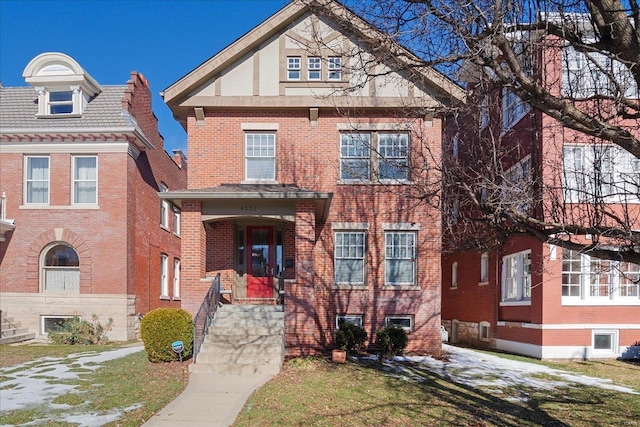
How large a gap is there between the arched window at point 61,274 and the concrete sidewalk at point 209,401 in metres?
9.64

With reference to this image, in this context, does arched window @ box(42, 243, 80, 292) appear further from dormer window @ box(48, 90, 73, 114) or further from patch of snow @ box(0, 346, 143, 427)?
dormer window @ box(48, 90, 73, 114)

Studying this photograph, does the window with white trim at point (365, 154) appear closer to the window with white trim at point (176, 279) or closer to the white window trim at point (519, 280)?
the white window trim at point (519, 280)

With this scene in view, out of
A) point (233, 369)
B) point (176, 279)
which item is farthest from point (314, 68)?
point (176, 279)

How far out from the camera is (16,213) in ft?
57.3

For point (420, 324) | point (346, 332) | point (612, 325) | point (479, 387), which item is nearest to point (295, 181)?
point (346, 332)

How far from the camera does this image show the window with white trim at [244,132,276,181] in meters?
14.1

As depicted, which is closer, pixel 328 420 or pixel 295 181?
pixel 328 420

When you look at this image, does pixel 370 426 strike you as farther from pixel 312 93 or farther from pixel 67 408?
pixel 312 93

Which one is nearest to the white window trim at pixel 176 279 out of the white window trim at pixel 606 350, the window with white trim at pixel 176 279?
the window with white trim at pixel 176 279

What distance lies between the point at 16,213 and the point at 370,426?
1615 centimetres

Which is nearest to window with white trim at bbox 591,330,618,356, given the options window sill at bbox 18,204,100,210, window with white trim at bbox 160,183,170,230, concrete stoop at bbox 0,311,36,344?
window sill at bbox 18,204,100,210

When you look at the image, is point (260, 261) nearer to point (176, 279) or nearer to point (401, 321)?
point (401, 321)

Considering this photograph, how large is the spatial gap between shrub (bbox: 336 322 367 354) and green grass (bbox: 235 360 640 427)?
2.34 m

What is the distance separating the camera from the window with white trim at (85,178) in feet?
58.1
